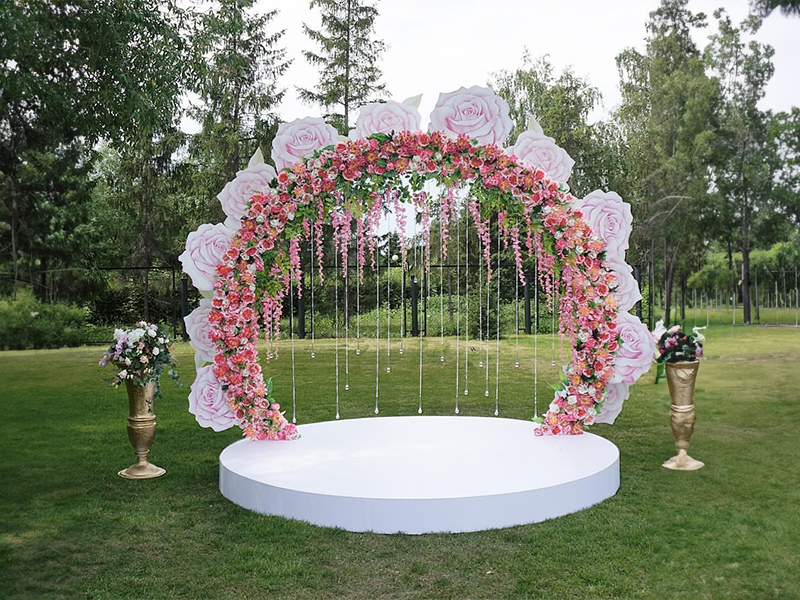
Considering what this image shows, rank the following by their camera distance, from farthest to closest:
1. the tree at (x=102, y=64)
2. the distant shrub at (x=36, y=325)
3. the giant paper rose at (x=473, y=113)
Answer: the distant shrub at (x=36, y=325) < the tree at (x=102, y=64) < the giant paper rose at (x=473, y=113)

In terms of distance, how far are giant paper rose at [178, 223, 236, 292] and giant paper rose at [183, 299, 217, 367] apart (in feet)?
0.59

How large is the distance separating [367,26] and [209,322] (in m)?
14.8

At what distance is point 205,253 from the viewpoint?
15.8 feet

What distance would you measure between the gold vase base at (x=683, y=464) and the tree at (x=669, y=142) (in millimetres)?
16692

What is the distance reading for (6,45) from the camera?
8781 mm

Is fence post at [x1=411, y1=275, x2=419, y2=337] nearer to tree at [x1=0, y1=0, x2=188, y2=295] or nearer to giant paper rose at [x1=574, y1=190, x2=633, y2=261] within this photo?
tree at [x1=0, y1=0, x2=188, y2=295]

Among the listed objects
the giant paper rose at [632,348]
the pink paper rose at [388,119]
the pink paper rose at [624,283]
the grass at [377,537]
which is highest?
the pink paper rose at [388,119]

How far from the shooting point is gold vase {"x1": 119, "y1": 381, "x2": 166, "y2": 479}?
537 cm

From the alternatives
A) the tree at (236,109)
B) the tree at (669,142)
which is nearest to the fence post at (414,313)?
the tree at (236,109)

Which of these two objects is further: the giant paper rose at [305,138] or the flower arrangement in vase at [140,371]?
the flower arrangement in vase at [140,371]

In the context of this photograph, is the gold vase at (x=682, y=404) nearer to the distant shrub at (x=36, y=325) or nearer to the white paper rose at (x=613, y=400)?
the white paper rose at (x=613, y=400)

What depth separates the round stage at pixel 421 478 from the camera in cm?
403

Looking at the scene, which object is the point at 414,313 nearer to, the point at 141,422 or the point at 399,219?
the point at 141,422

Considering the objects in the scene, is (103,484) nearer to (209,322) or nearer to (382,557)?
(209,322)
